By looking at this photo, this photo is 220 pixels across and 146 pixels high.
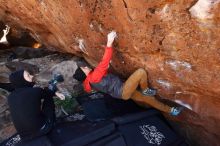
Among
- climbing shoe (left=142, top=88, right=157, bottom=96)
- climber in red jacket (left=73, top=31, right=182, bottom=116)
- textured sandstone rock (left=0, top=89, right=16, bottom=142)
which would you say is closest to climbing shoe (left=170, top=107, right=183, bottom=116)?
climber in red jacket (left=73, top=31, right=182, bottom=116)

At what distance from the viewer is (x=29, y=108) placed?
5.10 meters

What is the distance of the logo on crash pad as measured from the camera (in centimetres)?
541

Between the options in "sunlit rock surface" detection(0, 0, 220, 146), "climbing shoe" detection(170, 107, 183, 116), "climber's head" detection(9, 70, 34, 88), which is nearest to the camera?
"sunlit rock surface" detection(0, 0, 220, 146)

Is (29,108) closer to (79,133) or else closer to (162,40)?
(79,133)

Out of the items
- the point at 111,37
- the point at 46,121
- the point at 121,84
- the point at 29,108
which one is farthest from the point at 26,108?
the point at 111,37

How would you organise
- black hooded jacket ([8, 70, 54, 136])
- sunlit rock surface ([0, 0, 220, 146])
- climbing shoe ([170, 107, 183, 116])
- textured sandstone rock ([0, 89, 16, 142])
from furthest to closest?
textured sandstone rock ([0, 89, 16, 142]), climbing shoe ([170, 107, 183, 116]), black hooded jacket ([8, 70, 54, 136]), sunlit rock surface ([0, 0, 220, 146])

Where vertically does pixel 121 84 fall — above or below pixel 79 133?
above

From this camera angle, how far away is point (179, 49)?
4.59 m

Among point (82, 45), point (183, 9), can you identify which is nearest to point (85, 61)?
point (82, 45)

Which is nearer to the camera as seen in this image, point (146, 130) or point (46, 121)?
point (46, 121)

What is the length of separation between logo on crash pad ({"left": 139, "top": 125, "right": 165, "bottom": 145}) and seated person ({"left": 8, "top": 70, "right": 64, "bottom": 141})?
4.35 feet

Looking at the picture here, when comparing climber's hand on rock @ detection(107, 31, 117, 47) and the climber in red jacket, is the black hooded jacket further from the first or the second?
climber's hand on rock @ detection(107, 31, 117, 47)

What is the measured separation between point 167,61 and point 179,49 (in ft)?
1.17

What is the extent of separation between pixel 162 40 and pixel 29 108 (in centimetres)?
197
